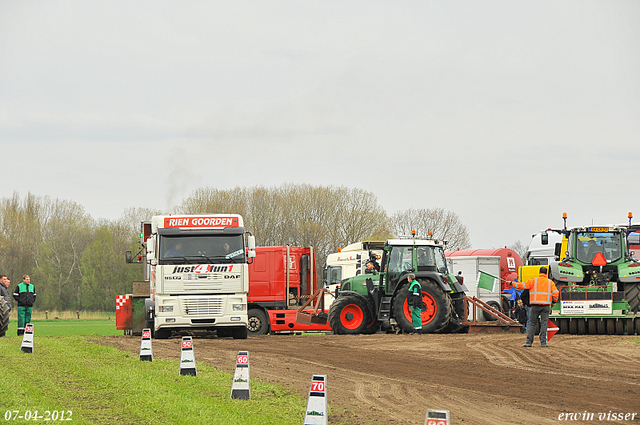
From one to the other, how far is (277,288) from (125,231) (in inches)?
1831

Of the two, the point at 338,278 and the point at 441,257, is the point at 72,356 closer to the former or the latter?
the point at 441,257

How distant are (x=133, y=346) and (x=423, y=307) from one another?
7.88 meters

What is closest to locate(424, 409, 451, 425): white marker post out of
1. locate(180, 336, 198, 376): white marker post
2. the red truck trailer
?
locate(180, 336, 198, 376): white marker post

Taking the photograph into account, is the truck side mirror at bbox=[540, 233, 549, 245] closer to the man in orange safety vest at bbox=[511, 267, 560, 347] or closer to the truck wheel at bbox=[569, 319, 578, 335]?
the truck wheel at bbox=[569, 319, 578, 335]

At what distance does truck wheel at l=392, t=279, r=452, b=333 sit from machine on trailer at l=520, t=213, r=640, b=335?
3087mm

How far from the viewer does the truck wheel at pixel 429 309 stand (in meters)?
20.9

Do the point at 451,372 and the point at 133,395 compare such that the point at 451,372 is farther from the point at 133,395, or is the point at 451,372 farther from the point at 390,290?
the point at 390,290

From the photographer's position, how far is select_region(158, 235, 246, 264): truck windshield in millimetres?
19547

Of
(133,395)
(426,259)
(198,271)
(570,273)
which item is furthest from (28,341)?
(570,273)

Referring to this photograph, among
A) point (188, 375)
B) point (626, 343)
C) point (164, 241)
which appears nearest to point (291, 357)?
point (188, 375)

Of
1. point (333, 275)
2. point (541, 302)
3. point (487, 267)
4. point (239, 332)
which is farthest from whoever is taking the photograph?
point (487, 267)

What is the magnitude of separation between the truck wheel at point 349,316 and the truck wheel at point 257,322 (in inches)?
127

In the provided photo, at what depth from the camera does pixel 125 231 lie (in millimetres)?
68812

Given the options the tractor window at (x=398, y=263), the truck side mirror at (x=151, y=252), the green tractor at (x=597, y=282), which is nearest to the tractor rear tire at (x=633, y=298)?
the green tractor at (x=597, y=282)
